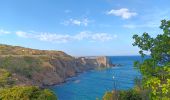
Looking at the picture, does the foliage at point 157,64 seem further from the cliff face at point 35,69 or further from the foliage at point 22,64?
the foliage at point 22,64

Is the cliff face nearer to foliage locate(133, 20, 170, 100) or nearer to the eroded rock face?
the eroded rock face

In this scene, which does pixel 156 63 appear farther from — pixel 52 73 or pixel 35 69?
pixel 52 73

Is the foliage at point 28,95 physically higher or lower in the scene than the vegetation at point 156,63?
lower

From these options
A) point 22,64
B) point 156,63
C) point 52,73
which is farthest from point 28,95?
point 52,73

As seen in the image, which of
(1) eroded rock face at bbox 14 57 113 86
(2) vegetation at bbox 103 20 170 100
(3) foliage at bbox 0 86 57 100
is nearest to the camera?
(2) vegetation at bbox 103 20 170 100

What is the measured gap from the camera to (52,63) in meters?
146

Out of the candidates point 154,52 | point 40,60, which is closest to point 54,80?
point 40,60

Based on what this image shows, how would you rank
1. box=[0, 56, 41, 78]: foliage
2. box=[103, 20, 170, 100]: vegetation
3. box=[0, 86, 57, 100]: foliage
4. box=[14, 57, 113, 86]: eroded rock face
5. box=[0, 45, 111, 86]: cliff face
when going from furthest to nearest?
box=[0, 56, 41, 78]: foliage
box=[14, 57, 113, 86]: eroded rock face
box=[0, 45, 111, 86]: cliff face
box=[0, 86, 57, 100]: foliage
box=[103, 20, 170, 100]: vegetation

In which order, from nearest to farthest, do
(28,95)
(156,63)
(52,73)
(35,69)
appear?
(156,63), (28,95), (35,69), (52,73)

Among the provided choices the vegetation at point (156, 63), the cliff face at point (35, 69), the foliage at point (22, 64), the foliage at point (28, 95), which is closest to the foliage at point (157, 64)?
the vegetation at point (156, 63)

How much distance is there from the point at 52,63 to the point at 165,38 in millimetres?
132654

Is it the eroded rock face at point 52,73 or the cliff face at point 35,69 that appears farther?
the eroded rock face at point 52,73

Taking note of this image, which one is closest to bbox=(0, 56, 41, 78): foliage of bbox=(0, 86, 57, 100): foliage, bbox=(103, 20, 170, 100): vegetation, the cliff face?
the cliff face

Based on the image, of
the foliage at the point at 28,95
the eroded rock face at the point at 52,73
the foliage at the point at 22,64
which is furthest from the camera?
the foliage at the point at 22,64
